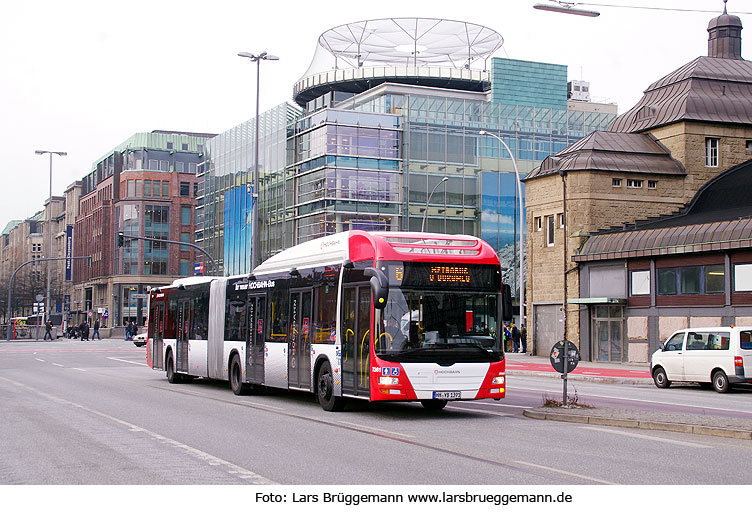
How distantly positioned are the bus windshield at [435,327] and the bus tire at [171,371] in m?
12.6

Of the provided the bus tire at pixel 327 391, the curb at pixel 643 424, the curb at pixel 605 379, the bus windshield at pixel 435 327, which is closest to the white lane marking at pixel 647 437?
the curb at pixel 643 424

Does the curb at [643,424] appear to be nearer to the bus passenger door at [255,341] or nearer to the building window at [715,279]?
the bus passenger door at [255,341]

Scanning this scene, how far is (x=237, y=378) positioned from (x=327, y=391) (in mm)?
5301

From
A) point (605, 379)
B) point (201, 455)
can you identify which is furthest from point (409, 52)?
point (201, 455)

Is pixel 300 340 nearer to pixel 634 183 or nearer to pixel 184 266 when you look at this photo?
pixel 634 183

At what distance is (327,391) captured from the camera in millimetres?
17359

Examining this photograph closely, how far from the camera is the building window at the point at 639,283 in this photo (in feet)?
128

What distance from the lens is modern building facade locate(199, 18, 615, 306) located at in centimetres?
7256

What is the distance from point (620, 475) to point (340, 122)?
6391 cm

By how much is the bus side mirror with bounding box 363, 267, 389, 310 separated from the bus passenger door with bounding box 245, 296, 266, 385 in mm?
5968

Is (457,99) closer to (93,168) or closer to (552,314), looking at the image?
(552,314)

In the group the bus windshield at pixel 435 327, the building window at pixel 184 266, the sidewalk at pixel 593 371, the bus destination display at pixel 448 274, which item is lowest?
the sidewalk at pixel 593 371

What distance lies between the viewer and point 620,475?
31.2ft
